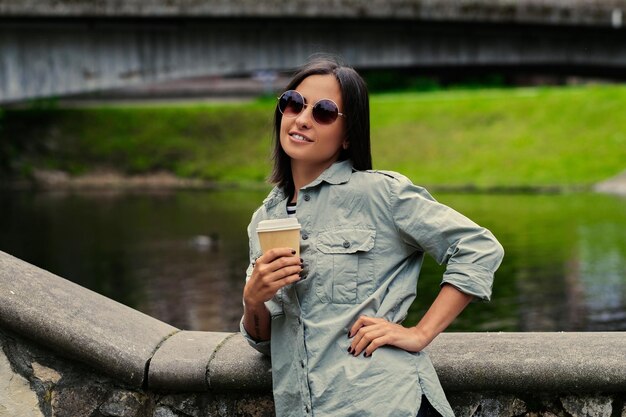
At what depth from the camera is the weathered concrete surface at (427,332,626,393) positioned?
13.3 feet

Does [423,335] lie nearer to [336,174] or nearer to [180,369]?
[336,174]

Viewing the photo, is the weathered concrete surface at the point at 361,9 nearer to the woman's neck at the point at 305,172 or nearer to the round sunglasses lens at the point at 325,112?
the woman's neck at the point at 305,172

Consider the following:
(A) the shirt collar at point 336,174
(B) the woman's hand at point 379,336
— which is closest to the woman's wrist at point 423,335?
(B) the woman's hand at point 379,336

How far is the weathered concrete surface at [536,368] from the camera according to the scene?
405cm

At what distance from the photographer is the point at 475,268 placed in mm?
3473

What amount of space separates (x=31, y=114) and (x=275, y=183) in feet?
113

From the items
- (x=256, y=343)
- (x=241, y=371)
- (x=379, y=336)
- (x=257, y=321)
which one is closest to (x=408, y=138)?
(x=241, y=371)

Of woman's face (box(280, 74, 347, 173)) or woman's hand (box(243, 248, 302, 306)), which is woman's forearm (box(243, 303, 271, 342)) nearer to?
woman's hand (box(243, 248, 302, 306))

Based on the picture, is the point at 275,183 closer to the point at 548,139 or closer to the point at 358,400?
the point at 358,400

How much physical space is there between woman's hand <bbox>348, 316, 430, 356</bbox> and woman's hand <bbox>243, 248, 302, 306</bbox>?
0.23 metres

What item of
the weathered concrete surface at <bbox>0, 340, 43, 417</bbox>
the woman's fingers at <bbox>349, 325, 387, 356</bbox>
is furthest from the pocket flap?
the weathered concrete surface at <bbox>0, 340, 43, 417</bbox>

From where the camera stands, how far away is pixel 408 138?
106 ft

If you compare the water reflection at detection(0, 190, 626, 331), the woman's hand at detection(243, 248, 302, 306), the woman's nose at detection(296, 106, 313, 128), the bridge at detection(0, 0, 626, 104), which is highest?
the woman's nose at detection(296, 106, 313, 128)

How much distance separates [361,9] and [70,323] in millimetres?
21918
